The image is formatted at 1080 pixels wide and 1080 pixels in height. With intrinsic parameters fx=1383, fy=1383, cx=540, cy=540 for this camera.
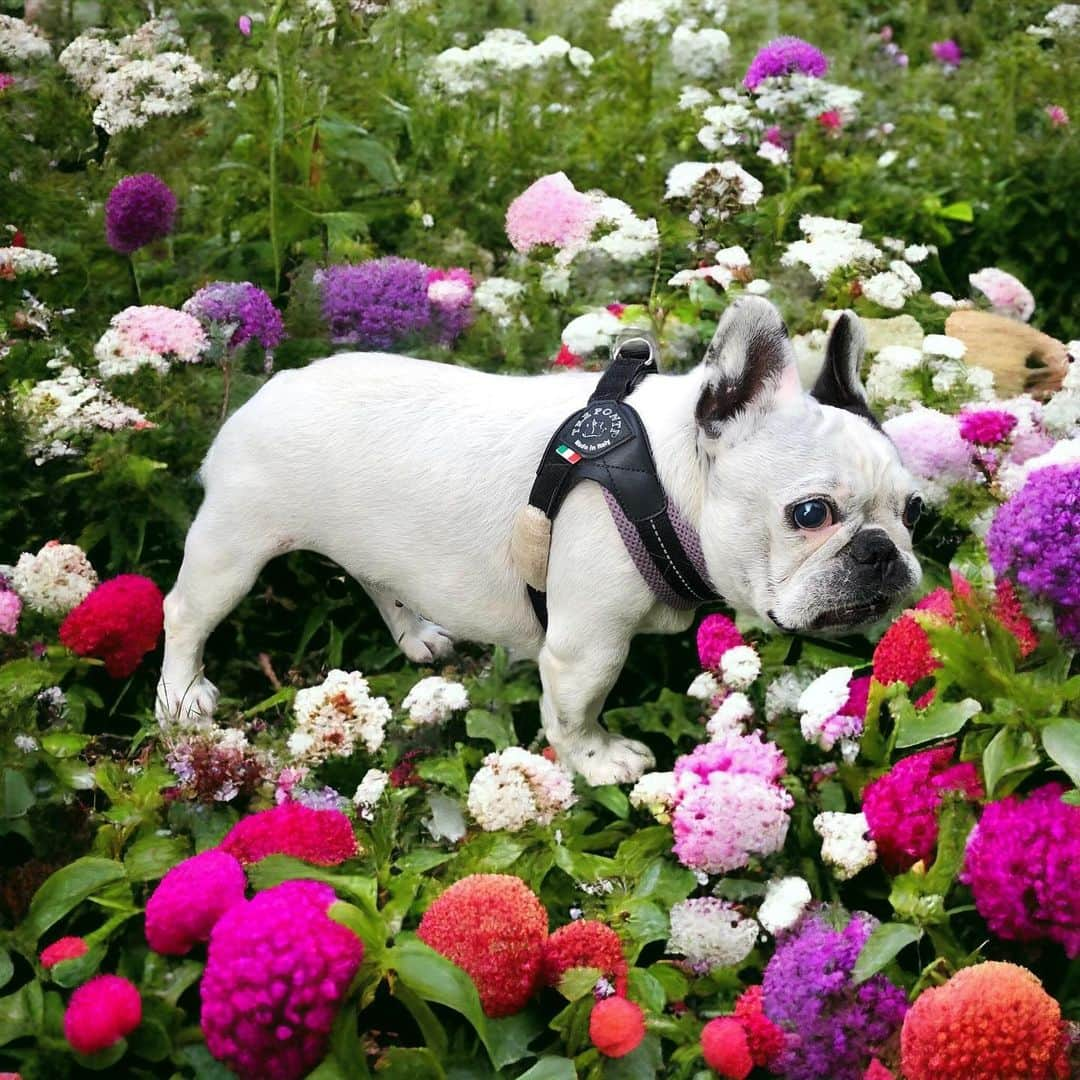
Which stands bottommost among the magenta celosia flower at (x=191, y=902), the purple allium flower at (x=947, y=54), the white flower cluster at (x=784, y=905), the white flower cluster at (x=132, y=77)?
the white flower cluster at (x=784, y=905)

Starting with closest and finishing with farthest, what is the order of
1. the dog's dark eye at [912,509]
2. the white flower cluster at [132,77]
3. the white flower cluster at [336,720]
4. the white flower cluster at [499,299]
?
the dog's dark eye at [912,509] < the white flower cluster at [336,720] < the white flower cluster at [499,299] < the white flower cluster at [132,77]

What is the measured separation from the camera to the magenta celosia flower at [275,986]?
1956mm

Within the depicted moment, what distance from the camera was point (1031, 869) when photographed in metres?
2.07

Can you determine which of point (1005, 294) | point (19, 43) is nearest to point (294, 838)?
point (1005, 294)

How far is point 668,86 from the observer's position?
5.45 metres

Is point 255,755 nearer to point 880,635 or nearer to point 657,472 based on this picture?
point 657,472

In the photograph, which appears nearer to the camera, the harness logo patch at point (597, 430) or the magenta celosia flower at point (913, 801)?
the magenta celosia flower at point (913, 801)

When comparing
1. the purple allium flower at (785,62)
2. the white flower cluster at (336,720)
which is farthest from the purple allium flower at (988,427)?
the purple allium flower at (785,62)

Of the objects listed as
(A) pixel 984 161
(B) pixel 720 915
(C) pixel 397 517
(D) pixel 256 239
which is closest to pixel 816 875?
(B) pixel 720 915

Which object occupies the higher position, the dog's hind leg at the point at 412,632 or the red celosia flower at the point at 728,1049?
the red celosia flower at the point at 728,1049

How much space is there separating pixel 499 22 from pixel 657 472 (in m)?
4.17

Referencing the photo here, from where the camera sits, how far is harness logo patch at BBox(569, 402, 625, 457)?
8.53ft

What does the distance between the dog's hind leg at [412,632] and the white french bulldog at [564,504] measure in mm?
314

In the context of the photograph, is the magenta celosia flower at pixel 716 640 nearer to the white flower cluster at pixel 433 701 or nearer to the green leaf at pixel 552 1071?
the white flower cluster at pixel 433 701
